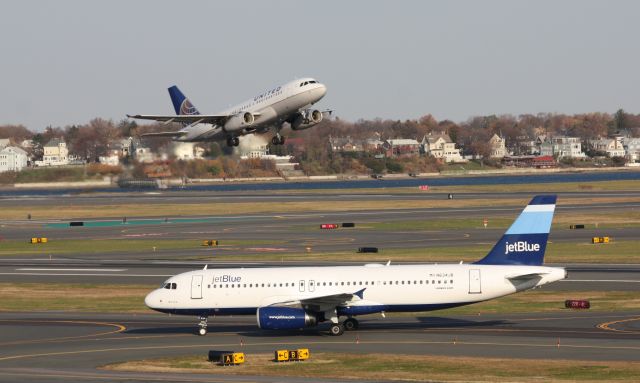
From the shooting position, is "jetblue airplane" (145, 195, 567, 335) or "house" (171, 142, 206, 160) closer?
"jetblue airplane" (145, 195, 567, 335)

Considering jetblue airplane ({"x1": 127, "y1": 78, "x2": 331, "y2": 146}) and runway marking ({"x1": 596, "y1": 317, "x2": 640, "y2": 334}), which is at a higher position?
A: jetblue airplane ({"x1": 127, "y1": 78, "x2": 331, "y2": 146})

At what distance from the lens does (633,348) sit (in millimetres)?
45031

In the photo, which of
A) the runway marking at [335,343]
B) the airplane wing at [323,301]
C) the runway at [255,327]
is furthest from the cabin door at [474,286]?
the airplane wing at [323,301]

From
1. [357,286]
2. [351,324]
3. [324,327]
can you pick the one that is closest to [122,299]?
[324,327]

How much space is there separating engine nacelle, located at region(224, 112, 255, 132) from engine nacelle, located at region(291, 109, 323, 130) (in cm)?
376

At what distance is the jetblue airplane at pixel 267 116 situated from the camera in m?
89.8

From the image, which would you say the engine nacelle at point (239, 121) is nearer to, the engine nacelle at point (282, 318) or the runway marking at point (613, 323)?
the engine nacelle at point (282, 318)

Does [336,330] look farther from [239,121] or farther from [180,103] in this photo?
[180,103]

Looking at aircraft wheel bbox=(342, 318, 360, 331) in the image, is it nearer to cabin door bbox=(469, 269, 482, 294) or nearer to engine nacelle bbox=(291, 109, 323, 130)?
cabin door bbox=(469, 269, 482, 294)

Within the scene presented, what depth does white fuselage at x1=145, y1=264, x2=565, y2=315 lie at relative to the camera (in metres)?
50.5

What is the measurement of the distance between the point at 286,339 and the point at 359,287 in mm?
4320

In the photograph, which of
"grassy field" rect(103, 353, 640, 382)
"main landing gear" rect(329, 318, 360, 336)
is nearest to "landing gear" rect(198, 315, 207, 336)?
"main landing gear" rect(329, 318, 360, 336)

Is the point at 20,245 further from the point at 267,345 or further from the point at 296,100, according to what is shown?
the point at 267,345

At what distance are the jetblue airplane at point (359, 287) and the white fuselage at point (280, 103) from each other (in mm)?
37798
